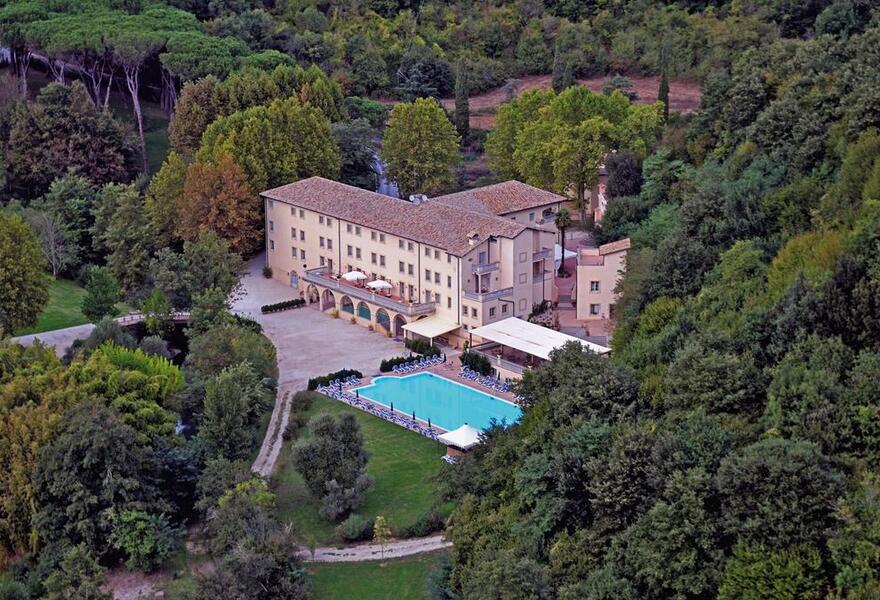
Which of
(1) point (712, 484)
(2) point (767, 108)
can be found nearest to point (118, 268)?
(2) point (767, 108)

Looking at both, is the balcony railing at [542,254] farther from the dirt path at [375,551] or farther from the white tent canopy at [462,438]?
the dirt path at [375,551]

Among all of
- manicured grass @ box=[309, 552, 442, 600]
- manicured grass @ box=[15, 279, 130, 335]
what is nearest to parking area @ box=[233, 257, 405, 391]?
manicured grass @ box=[15, 279, 130, 335]

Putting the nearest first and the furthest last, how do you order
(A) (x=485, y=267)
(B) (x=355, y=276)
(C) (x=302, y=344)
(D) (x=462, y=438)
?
(D) (x=462, y=438)
(A) (x=485, y=267)
(C) (x=302, y=344)
(B) (x=355, y=276)

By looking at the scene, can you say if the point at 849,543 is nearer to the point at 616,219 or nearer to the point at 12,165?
the point at 616,219

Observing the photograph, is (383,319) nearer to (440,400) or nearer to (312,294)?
(312,294)

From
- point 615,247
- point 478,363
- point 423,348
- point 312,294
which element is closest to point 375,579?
point 478,363

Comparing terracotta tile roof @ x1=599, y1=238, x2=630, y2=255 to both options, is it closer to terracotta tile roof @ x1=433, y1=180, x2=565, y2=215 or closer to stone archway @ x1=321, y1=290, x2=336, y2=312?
terracotta tile roof @ x1=433, y1=180, x2=565, y2=215
